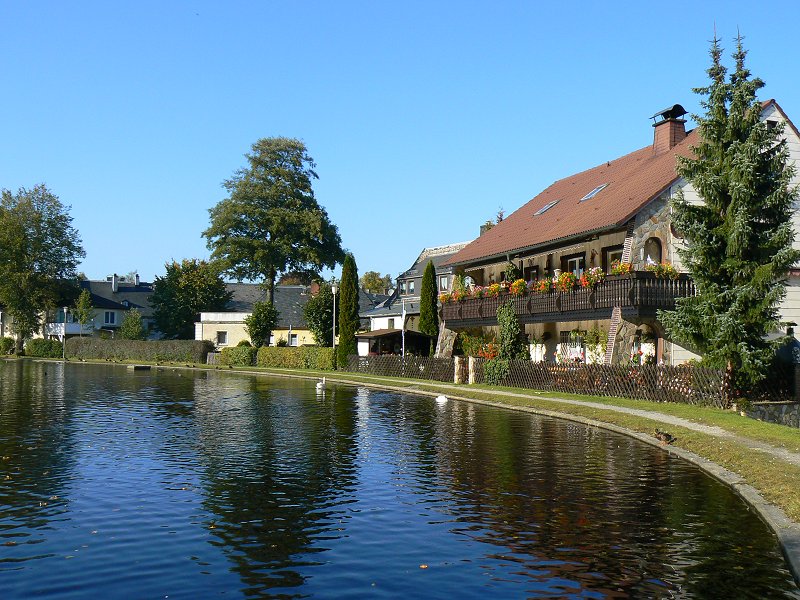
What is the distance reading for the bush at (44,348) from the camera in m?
97.0

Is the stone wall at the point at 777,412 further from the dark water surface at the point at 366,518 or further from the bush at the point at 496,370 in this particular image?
the bush at the point at 496,370

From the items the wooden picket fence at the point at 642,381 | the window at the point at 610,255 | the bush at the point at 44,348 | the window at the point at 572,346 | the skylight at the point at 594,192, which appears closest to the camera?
the wooden picket fence at the point at 642,381

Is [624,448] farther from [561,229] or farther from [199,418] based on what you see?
[561,229]

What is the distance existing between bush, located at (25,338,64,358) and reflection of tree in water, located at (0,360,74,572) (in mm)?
69132

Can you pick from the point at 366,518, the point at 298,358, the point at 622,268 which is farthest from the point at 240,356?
the point at 366,518

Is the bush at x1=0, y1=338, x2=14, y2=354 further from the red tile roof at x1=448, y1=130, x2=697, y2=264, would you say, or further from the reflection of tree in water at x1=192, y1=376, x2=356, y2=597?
the reflection of tree in water at x1=192, y1=376, x2=356, y2=597

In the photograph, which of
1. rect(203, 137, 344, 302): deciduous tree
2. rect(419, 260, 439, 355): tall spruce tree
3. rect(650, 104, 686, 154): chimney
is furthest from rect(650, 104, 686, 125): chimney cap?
rect(203, 137, 344, 302): deciduous tree

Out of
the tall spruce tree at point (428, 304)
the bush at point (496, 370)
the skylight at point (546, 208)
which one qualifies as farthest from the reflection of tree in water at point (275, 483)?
the tall spruce tree at point (428, 304)

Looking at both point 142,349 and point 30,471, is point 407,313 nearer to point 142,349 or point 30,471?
point 142,349

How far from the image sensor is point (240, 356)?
74.7 meters

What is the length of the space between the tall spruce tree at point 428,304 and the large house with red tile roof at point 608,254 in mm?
8944

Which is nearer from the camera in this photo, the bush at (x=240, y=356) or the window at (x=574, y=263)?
the window at (x=574, y=263)

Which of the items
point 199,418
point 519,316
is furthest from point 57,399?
point 519,316

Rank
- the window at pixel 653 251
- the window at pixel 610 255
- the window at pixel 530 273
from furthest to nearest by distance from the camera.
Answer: the window at pixel 530 273
the window at pixel 610 255
the window at pixel 653 251
